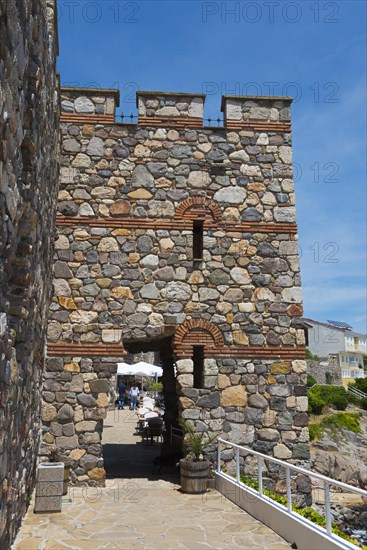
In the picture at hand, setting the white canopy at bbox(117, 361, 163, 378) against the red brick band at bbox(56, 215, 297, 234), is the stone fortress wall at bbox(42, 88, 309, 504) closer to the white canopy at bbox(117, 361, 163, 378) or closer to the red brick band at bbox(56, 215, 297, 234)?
the red brick band at bbox(56, 215, 297, 234)

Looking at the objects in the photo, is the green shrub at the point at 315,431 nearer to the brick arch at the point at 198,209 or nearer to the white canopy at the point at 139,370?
the white canopy at the point at 139,370

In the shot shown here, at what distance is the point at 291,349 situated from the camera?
8914 mm

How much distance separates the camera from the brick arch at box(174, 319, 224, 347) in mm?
8766

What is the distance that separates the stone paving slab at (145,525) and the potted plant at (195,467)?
0.15 meters

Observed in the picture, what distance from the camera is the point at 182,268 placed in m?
8.95

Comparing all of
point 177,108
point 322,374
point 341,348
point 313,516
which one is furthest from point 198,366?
point 341,348

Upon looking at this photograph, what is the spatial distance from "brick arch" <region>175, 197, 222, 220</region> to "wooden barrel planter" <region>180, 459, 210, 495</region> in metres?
4.09

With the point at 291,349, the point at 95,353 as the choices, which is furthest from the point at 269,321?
the point at 95,353

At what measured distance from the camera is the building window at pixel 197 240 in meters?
9.16

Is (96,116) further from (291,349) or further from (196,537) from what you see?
(196,537)

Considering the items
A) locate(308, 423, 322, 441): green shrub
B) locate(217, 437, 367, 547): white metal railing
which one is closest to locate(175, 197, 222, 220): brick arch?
locate(217, 437, 367, 547): white metal railing

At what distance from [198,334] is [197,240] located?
1.68 meters

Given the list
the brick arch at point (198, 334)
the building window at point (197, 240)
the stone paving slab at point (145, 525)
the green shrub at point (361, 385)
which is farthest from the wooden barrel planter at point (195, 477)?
the green shrub at point (361, 385)

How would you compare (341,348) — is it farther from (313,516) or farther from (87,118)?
(313,516)
